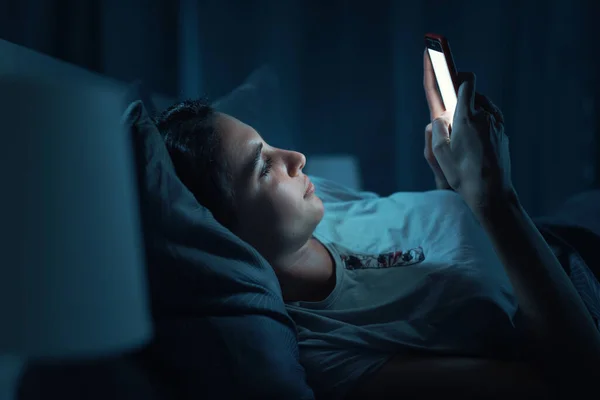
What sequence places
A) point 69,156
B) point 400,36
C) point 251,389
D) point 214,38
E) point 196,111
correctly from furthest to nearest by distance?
point 400,36 → point 214,38 → point 196,111 → point 251,389 → point 69,156

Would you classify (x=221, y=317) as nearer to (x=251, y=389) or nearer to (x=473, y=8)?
(x=251, y=389)

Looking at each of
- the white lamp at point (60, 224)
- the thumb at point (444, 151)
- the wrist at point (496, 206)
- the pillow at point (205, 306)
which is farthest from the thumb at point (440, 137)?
the white lamp at point (60, 224)

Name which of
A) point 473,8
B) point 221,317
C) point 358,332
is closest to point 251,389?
point 221,317

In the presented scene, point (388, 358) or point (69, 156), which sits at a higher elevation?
point (69, 156)

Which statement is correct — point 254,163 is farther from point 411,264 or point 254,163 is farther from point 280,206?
point 411,264

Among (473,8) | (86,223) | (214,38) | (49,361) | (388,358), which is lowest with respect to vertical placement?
(388,358)

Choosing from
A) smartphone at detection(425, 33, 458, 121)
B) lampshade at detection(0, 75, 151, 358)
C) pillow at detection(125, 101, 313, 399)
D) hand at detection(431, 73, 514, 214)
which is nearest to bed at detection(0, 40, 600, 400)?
pillow at detection(125, 101, 313, 399)

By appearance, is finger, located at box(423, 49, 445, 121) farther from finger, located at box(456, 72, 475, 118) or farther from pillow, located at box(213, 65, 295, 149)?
pillow, located at box(213, 65, 295, 149)

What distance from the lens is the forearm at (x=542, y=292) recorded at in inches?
25.6

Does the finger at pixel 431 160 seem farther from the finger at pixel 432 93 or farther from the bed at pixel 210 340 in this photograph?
the bed at pixel 210 340

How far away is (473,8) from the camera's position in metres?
1.48

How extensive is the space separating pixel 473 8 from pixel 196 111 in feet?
3.16

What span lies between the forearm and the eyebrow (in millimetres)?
350

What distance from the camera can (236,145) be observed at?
0.85 metres
